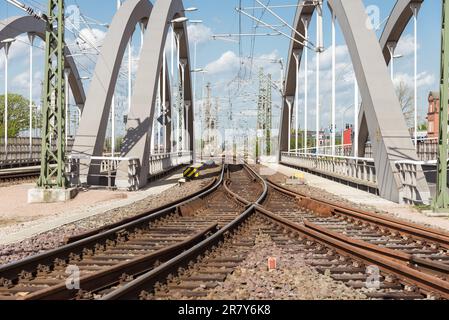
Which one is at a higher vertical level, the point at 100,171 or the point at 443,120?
the point at 443,120

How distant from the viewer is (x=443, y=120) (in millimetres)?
13883

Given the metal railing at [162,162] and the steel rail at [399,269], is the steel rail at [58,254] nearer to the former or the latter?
the steel rail at [399,269]

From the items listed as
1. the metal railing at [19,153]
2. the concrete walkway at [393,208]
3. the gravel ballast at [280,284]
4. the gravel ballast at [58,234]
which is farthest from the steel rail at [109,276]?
the metal railing at [19,153]

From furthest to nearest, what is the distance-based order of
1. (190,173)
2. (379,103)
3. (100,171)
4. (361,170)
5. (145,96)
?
(190,173), (145,96), (361,170), (100,171), (379,103)

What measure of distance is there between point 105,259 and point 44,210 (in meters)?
7.90

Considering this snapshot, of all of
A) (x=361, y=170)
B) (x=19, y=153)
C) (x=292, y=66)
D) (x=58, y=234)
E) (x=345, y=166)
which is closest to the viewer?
(x=58, y=234)

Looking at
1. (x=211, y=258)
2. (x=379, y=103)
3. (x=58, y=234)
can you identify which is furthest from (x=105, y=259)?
(x=379, y=103)

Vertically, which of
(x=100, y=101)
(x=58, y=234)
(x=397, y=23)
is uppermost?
Answer: (x=397, y=23)

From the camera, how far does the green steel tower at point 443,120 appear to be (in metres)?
13.7

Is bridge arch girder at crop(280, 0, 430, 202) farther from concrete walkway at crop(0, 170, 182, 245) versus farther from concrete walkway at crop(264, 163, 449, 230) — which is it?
concrete walkway at crop(0, 170, 182, 245)

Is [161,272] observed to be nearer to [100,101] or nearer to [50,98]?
[50,98]

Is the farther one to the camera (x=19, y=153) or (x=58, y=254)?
(x=19, y=153)

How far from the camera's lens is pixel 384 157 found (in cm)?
1795
